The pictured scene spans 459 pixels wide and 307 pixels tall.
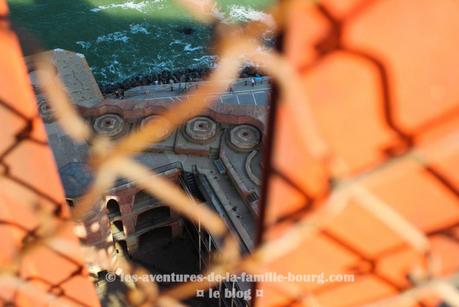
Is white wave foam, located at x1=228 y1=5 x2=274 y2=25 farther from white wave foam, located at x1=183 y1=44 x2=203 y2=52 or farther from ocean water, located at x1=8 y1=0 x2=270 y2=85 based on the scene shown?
white wave foam, located at x1=183 y1=44 x2=203 y2=52

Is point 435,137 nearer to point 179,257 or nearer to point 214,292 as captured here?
point 214,292

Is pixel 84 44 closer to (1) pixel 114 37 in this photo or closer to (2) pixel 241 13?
(1) pixel 114 37

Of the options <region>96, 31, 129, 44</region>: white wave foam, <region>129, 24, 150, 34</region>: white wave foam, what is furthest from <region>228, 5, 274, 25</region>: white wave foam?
<region>96, 31, 129, 44</region>: white wave foam

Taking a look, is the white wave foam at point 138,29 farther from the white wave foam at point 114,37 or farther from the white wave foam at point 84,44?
the white wave foam at point 84,44

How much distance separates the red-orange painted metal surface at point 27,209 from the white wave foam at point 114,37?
57.4 ft

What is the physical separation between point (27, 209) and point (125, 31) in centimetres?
1829

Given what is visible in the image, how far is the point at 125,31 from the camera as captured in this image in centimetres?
1952

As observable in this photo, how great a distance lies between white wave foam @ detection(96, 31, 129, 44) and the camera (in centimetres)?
1916

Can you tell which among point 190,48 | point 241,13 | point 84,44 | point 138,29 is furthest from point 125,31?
point 241,13

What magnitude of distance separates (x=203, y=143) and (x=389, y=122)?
370 inches

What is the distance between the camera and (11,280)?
1922 millimetres

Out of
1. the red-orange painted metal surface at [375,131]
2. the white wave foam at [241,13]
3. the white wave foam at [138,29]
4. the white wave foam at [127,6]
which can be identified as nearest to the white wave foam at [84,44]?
the white wave foam at [138,29]

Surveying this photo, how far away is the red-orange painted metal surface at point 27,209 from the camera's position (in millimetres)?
1747

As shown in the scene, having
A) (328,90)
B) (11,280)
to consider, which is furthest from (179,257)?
(328,90)
